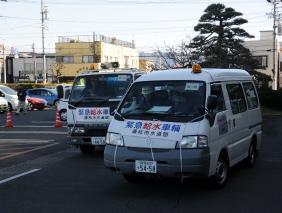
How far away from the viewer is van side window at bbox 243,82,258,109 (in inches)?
391

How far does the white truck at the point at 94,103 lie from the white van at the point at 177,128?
3.33 m

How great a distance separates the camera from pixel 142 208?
6.84 metres

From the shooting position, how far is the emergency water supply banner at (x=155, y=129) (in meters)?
7.30

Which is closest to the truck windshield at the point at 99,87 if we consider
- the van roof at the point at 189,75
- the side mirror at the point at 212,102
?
the van roof at the point at 189,75

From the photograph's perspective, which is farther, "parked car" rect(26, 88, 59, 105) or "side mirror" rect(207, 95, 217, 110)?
"parked car" rect(26, 88, 59, 105)

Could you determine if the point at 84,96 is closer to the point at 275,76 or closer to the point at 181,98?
the point at 181,98

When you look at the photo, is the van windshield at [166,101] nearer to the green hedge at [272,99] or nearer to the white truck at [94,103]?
the white truck at [94,103]

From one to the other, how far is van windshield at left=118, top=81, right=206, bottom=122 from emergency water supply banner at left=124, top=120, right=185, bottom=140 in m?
0.12

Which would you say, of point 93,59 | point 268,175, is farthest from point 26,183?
point 93,59

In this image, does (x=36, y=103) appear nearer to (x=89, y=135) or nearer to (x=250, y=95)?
(x=89, y=135)

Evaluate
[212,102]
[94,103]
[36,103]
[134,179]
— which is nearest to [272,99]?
[36,103]

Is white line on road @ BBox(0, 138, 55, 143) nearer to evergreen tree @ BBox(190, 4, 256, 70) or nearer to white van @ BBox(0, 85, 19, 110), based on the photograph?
white van @ BBox(0, 85, 19, 110)

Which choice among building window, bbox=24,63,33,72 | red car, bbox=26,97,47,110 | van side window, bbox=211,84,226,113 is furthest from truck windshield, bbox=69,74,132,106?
building window, bbox=24,63,33,72

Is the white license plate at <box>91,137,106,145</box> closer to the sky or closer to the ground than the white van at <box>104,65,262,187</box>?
closer to the ground
